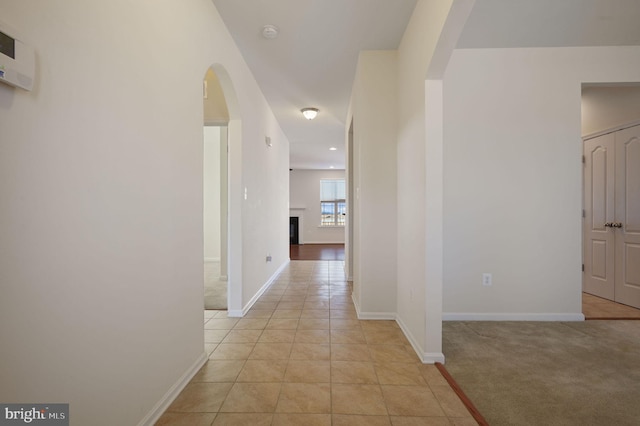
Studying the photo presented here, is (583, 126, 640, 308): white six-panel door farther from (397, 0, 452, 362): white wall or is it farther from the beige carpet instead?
the beige carpet

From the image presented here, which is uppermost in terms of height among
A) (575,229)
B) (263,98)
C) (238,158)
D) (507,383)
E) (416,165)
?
(263,98)

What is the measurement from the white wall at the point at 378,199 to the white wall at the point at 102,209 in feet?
5.29

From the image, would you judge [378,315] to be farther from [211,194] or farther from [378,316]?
[211,194]

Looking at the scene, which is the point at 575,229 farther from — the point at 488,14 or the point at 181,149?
the point at 181,149

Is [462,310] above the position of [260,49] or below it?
below

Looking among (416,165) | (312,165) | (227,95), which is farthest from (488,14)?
(312,165)

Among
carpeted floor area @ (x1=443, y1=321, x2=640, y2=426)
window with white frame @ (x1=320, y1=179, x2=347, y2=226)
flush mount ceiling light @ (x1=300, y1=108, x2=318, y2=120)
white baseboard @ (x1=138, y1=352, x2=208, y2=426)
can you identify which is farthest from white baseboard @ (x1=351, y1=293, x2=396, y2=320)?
window with white frame @ (x1=320, y1=179, x2=347, y2=226)

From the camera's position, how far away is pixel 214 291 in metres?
4.26

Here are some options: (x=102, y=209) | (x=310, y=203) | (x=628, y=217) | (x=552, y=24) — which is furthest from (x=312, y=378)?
(x=310, y=203)

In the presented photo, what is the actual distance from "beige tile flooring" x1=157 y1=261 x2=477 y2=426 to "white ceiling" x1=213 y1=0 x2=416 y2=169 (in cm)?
271

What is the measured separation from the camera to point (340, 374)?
77.5 inches

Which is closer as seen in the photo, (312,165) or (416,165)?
(416,165)

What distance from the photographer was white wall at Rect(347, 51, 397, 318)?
302 cm

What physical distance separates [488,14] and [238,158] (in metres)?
2.57
